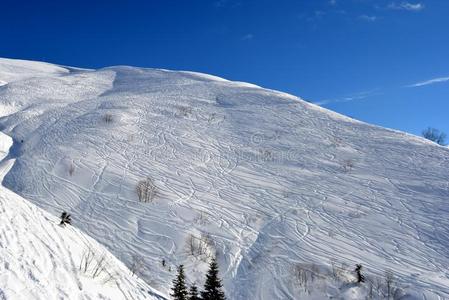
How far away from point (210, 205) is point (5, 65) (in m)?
71.8

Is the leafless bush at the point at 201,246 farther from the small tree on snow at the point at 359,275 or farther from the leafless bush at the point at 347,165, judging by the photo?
the leafless bush at the point at 347,165

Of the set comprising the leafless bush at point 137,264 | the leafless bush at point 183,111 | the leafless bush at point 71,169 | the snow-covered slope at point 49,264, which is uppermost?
the leafless bush at point 183,111

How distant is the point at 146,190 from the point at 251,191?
506 cm

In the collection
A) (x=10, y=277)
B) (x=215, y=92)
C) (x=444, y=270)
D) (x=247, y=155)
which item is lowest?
(x=10, y=277)

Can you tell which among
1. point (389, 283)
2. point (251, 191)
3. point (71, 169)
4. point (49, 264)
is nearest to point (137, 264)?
point (49, 264)

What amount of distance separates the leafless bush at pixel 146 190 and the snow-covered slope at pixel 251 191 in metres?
0.37

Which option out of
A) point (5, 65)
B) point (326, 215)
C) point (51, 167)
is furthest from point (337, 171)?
point (5, 65)

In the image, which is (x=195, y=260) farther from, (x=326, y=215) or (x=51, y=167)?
(x=51, y=167)

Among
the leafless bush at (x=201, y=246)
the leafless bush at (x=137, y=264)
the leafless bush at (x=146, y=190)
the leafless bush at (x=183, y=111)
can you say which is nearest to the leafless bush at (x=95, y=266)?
the leafless bush at (x=137, y=264)

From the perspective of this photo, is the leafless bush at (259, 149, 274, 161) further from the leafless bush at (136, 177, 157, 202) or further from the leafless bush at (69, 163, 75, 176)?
the leafless bush at (69, 163, 75, 176)

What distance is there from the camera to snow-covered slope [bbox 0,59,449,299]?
12.7m

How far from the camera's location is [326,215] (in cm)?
1608

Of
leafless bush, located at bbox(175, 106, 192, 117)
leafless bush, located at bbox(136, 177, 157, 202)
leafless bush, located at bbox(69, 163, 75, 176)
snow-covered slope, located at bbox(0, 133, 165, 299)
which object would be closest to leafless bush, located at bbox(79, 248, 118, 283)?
snow-covered slope, located at bbox(0, 133, 165, 299)

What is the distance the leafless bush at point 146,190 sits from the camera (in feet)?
56.5
